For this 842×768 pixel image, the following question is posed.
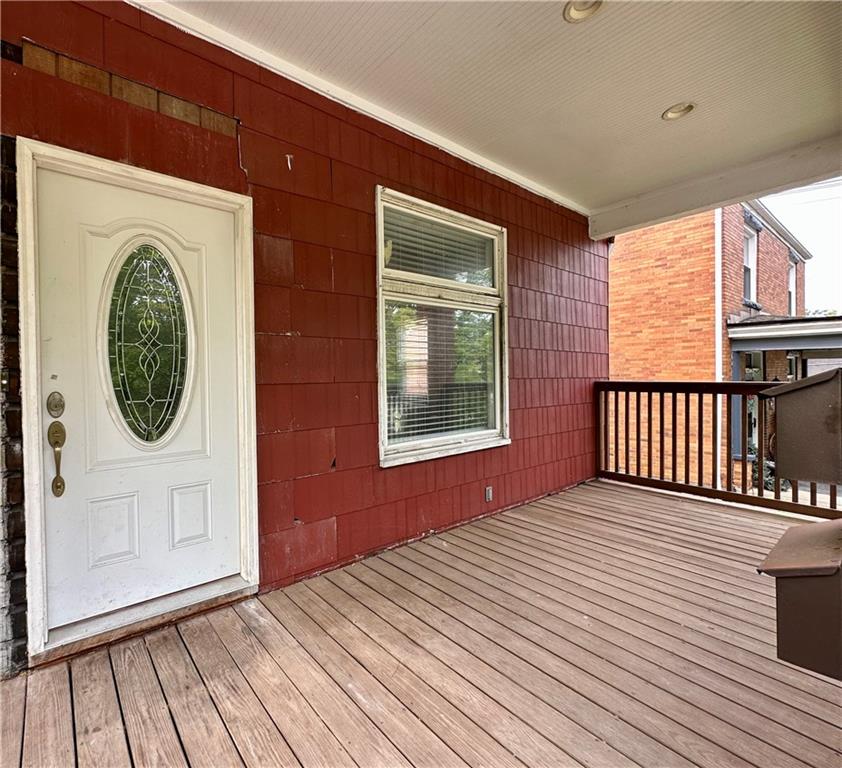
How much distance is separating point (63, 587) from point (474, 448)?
2.56 m

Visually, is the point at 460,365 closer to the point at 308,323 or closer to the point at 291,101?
the point at 308,323

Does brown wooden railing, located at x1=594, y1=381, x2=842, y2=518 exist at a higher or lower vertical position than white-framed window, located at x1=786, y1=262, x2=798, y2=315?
lower

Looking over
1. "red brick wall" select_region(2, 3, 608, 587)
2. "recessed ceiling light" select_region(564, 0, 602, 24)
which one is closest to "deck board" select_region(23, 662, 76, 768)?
"red brick wall" select_region(2, 3, 608, 587)

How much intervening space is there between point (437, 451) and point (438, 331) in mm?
898

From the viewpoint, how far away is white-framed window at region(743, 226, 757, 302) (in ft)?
27.0

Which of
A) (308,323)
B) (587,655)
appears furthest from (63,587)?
(587,655)

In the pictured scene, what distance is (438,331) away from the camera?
11.0 feet

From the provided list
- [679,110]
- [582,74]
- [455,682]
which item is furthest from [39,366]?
[679,110]

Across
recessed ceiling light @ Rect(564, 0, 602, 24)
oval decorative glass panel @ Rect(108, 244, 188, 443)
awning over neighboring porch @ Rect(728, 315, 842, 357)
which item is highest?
recessed ceiling light @ Rect(564, 0, 602, 24)

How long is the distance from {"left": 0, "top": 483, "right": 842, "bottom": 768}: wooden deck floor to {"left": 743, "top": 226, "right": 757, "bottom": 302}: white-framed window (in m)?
7.60

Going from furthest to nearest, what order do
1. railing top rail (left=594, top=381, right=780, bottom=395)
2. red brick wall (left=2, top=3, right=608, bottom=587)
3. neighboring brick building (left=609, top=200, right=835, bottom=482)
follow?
neighboring brick building (left=609, top=200, right=835, bottom=482)
railing top rail (left=594, top=381, right=780, bottom=395)
red brick wall (left=2, top=3, right=608, bottom=587)

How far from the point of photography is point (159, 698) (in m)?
1.58

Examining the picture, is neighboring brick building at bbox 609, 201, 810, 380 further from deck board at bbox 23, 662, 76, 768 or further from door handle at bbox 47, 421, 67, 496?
deck board at bbox 23, 662, 76, 768

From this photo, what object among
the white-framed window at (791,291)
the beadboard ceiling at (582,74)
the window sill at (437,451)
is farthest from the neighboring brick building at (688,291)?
the window sill at (437,451)
